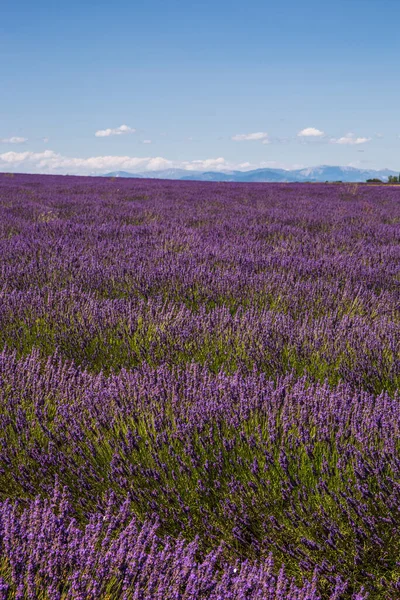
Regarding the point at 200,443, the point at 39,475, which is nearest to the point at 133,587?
the point at 200,443

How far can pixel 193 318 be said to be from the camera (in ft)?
9.38

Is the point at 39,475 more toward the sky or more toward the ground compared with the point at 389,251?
more toward the ground

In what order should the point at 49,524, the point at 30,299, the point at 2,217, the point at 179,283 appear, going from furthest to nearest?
1. the point at 2,217
2. the point at 179,283
3. the point at 30,299
4. the point at 49,524

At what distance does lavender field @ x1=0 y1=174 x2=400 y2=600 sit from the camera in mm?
1125

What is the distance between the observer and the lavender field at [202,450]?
1.12 meters

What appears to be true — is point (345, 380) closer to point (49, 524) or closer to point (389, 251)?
point (49, 524)

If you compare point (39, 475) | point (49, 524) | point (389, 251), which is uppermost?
point (389, 251)

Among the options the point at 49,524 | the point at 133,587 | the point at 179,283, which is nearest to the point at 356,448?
the point at 133,587

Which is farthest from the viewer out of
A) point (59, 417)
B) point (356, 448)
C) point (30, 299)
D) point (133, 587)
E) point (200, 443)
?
point (30, 299)

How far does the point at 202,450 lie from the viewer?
1.60m

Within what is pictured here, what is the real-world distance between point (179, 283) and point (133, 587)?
2807 mm

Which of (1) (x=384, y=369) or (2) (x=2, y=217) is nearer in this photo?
(1) (x=384, y=369)

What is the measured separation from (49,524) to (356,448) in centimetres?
95

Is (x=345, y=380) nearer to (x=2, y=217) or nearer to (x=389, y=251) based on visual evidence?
(x=389, y=251)
